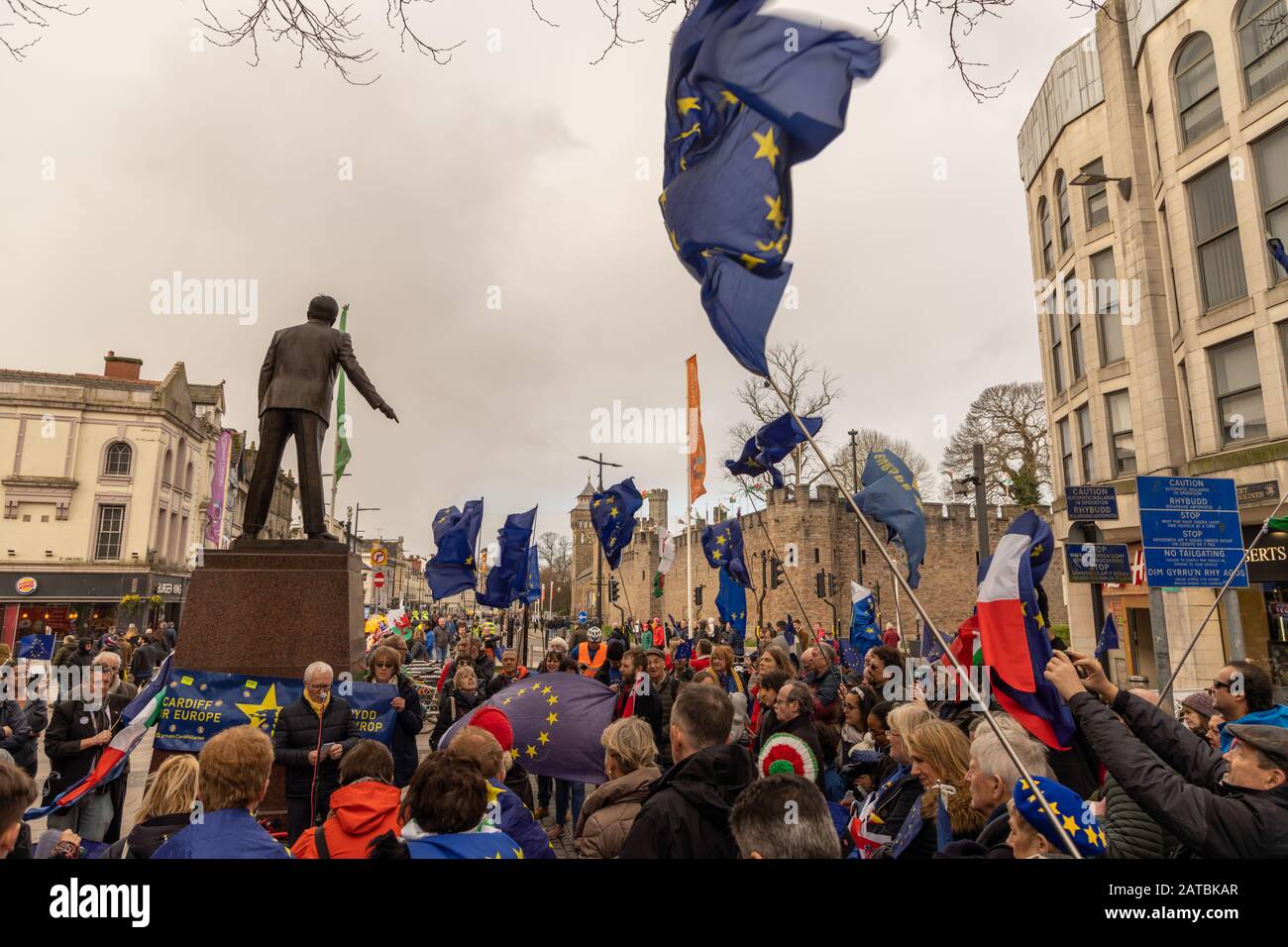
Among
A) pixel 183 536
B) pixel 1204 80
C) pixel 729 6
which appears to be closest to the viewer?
pixel 729 6

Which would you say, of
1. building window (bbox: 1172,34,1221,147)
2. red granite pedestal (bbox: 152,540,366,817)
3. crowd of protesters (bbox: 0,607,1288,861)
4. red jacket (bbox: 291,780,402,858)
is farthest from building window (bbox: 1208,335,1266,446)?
red jacket (bbox: 291,780,402,858)

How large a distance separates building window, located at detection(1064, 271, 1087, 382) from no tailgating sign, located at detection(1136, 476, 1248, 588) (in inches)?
551

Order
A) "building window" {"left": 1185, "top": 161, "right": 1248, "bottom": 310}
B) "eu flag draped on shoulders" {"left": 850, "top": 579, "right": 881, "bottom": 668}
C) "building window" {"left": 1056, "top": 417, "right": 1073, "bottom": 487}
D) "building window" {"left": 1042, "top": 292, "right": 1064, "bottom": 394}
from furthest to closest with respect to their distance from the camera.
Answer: "building window" {"left": 1042, "top": 292, "right": 1064, "bottom": 394} < "building window" {"left": 1056, "top": 417, "right": 1073, "bottom": 487} < "building window" {"left": 1185, "top": 161, "right": 1248, "bottom": 310} < "eu flag draped on shoulders" {"left": 850, "top": 579, "right": 881, "bottom": 668}

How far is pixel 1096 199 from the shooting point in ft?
61.7

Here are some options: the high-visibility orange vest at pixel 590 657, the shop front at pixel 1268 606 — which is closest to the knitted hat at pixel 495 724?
the high-visibility orange vest at pixel 590 657

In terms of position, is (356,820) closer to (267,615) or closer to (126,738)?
(126,738)

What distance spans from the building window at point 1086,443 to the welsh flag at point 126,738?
20.7m

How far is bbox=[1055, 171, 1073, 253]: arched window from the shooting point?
65.8 ft

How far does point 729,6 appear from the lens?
13.5 feet

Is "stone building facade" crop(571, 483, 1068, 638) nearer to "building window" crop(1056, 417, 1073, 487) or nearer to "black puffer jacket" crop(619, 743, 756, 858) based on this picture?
"building window" crop(1056, 417, 1073, 487)

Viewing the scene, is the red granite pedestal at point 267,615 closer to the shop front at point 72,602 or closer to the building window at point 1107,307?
the building window at point 1107,307
